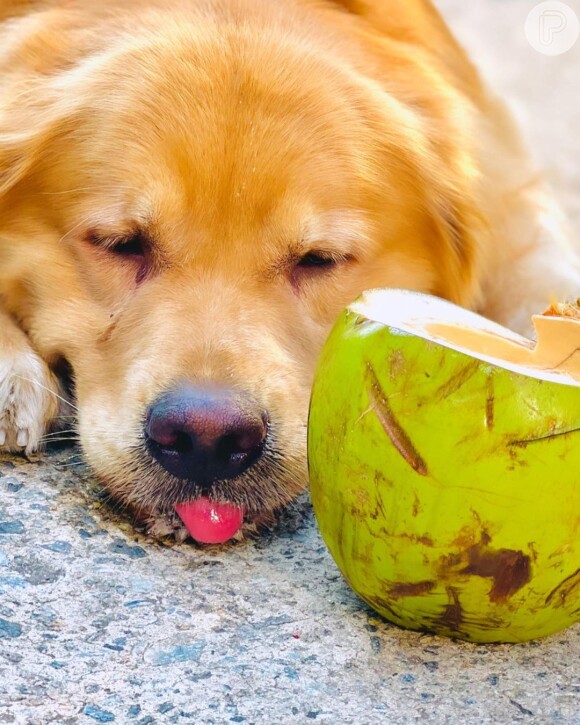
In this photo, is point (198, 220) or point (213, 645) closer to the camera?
point (213, 645)

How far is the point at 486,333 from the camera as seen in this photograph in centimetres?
192

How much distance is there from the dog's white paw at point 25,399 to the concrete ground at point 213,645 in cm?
20

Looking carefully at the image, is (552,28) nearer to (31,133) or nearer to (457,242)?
(457,242)

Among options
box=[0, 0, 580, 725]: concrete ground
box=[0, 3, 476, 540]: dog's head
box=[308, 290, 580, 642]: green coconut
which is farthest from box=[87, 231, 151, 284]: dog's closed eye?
box=[308, 290, 580, 642]: green coconut

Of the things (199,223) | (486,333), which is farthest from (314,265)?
(486,333)

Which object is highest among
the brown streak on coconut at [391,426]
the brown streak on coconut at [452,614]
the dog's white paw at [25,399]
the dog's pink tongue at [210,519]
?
the brown streak on coconut at [391,426]

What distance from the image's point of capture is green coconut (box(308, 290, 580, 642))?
69.1 inches

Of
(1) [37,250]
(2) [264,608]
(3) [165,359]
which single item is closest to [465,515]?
(2) [264,608]

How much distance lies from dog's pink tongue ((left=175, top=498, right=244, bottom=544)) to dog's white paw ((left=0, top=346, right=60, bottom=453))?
522mm

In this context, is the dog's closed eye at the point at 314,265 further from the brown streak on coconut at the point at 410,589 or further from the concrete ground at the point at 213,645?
the brown streak on coconut at the point at 410,589

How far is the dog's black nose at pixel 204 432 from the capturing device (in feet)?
7.69

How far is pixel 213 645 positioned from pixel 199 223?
3.96 feet

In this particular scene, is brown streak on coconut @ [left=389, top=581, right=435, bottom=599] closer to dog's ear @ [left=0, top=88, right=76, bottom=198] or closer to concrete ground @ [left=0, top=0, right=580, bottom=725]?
concrete ground @ [left=0, top=0, right=580, bottom=725]

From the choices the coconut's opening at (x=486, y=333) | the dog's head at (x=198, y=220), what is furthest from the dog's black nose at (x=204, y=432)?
the coconut's opening at (x=486, y=333)
